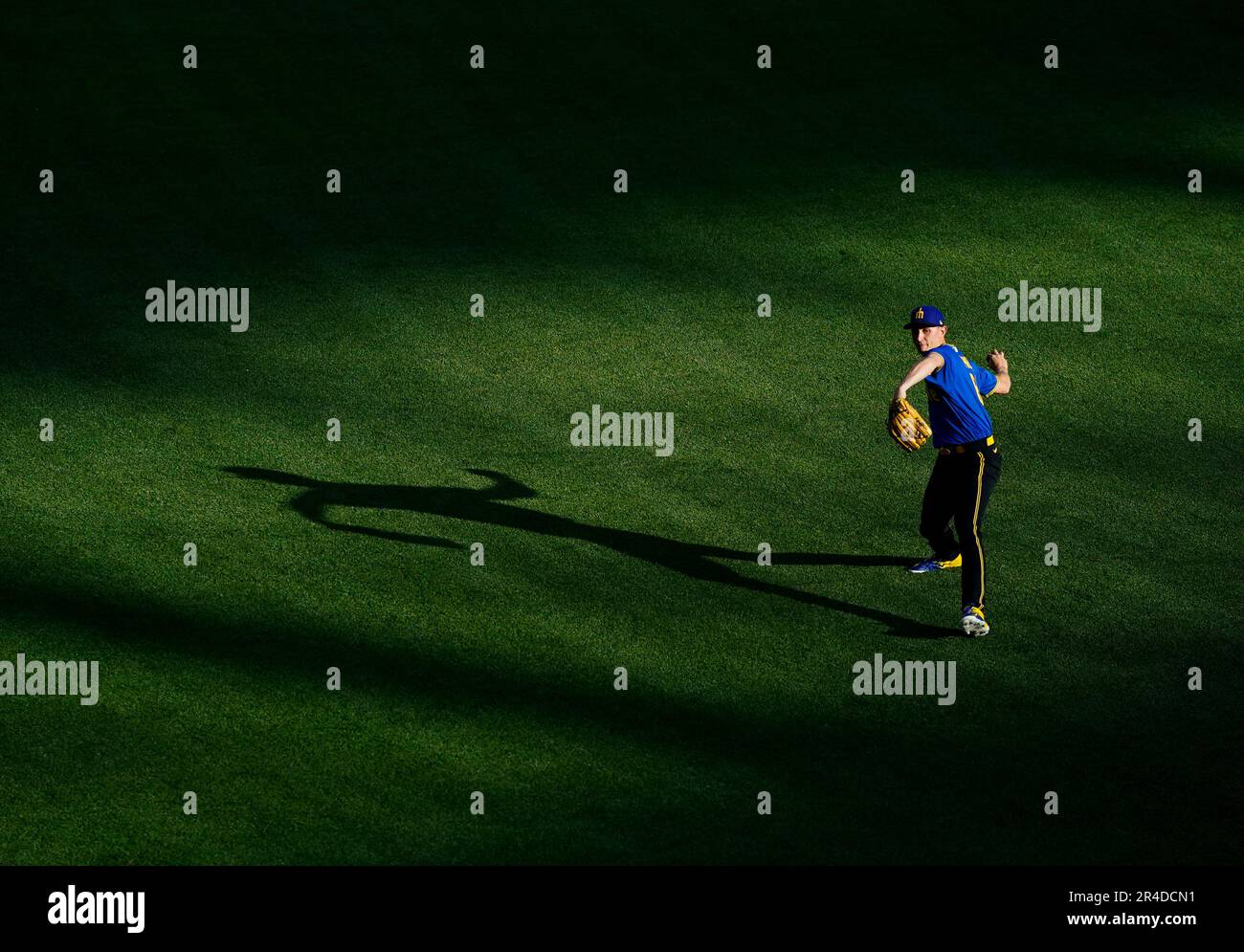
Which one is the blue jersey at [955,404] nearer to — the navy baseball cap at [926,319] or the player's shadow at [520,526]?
the navy baseball cap at [926,319]

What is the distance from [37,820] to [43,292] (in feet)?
27.7

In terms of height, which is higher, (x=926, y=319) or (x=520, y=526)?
(x=926, y=319)

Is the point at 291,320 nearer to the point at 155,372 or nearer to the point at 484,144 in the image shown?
the point at 155,372

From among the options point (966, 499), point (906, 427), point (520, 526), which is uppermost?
point (906, 427)

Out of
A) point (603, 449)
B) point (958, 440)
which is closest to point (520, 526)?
point (603, 449)

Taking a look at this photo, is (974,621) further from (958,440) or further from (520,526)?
(520,526)

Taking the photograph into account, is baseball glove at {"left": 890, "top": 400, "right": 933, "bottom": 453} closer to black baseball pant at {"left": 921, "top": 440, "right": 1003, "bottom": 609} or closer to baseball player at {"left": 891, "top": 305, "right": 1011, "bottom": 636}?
baseball player at {"left": 891, "top": 305, "right": 1011, "bottom": 636}

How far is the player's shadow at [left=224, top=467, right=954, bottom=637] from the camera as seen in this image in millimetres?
11227

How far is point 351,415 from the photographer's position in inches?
538

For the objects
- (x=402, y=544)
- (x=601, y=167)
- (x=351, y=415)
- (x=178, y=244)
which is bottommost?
(x=402, y=544)

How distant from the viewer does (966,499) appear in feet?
34.7

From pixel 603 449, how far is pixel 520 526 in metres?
1.60

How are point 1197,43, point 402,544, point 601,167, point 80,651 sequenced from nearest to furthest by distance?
point 80,651
point 402,544
point 601,167
point 1197,43

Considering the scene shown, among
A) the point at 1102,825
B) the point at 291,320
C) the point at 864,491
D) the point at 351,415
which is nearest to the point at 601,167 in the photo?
the point at 291,320
